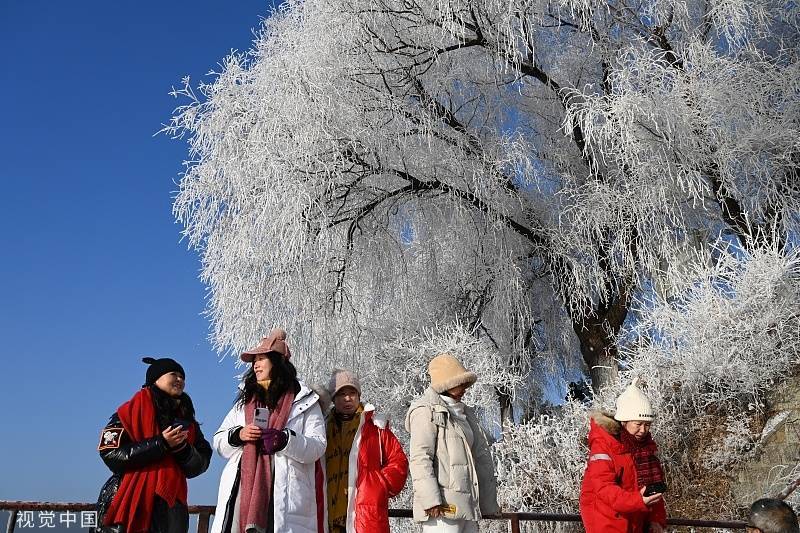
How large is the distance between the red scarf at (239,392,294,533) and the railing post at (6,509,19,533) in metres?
1.32

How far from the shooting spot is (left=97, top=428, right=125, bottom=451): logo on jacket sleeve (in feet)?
15.4

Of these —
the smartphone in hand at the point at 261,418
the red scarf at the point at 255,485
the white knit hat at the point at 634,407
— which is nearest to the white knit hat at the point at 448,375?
the white knit hat at the point at 634,407

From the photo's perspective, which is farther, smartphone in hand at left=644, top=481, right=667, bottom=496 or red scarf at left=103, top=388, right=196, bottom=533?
smartphone in hand at left=644, top=481, right=667, bottom=496

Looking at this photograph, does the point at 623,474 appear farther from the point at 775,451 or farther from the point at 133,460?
the point at 775,451

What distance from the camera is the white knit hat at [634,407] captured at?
215 inches

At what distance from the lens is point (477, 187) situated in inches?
468

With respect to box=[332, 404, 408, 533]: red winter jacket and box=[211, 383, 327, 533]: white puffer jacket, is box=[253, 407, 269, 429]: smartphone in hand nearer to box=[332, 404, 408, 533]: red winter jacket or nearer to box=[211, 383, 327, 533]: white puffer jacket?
box=[211, 383, 327, 533]: white puffer jacket

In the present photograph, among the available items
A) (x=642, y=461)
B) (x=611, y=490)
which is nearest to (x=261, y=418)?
(x=611, y=490)

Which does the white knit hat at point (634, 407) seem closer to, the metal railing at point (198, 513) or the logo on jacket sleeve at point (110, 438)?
the metal railing at point (198, 513)

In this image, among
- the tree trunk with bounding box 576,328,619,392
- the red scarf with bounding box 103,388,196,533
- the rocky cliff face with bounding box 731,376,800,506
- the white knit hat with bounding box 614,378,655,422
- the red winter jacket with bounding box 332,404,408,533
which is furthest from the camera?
the tree trunk with bounding box 576,328,619,392

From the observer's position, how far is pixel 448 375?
564 cm

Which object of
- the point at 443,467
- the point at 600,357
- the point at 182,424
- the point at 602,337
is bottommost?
the point at 443,467

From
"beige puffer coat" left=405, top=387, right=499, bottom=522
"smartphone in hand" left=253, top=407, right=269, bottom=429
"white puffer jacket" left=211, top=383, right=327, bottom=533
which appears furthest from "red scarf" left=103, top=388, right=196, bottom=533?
"beige puffer coat" left=405, top=387, right=499, bottom=522

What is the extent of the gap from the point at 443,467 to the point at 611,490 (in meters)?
1.04
